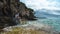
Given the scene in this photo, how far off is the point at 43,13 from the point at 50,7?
1.93 m

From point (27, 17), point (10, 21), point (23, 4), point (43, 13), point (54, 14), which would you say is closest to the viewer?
point (10, 21)

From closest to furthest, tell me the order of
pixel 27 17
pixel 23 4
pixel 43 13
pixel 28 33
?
pixel 28 33
pixel 43 13
pixel 23 4
pixel 27 17

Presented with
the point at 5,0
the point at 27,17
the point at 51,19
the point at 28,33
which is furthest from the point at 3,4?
the point at 27,17

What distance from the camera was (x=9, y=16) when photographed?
1905cm

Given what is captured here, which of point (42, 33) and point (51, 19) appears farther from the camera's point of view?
point (51, 19)

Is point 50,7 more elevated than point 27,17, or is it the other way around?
point 50,7

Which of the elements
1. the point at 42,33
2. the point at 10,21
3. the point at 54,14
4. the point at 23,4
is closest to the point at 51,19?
the point at 54,14

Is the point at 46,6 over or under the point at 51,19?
over

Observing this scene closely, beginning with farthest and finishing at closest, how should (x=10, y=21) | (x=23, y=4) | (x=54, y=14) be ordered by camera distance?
(x=23, y=4)
(x=54, y=14)
(x=10, y=21)

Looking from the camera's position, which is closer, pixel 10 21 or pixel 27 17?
pixel 10 21

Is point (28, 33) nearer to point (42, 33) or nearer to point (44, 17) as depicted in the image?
point (42, 33)

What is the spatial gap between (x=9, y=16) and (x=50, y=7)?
7334mm

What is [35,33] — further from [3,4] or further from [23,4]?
[23,4]

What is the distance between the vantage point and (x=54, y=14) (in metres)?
23.4
